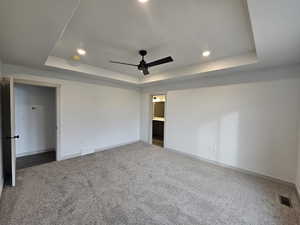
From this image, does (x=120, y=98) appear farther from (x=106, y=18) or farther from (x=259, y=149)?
(x=259, y=149)

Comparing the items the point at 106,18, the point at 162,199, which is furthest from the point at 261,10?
the point at 162,199

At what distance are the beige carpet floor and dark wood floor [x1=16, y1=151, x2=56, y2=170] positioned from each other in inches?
14.0

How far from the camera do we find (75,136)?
3910mm

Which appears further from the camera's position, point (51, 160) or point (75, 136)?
point (75, 136)

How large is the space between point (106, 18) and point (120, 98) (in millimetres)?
3363

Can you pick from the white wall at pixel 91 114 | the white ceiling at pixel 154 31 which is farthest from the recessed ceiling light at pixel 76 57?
the white wall at pixel 91 114

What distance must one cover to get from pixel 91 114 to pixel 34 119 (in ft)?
5.46

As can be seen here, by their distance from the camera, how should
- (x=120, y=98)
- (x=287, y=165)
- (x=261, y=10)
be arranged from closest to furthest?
(x=261, y=10) → (x=287, y=165) → (x=120, y=98)

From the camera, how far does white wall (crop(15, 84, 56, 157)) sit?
3.80 meters

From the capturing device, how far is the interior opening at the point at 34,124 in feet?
12.3

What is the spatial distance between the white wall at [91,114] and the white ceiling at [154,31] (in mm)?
686

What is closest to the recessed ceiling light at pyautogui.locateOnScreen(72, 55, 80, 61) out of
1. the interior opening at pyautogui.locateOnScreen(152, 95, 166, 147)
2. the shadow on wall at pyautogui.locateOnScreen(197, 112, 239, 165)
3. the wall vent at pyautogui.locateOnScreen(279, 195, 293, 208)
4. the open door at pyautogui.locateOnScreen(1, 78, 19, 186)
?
the open door at pyautogui.locateOnScreen(1, 78, 19, 186)

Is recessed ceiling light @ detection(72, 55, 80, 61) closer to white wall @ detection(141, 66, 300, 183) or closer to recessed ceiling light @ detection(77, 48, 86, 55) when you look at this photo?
recessed ceiling light @ detection(77, 48, 86, 55)

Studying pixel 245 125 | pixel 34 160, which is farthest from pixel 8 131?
pixel 245 125
